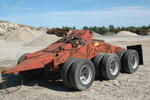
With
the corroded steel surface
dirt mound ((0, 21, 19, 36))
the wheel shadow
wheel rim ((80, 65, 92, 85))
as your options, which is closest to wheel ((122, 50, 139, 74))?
the corroded steel surface

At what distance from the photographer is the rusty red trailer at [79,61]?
7562mm

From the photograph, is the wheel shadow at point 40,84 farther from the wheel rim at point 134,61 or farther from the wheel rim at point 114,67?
the wheel rim at point 134,61

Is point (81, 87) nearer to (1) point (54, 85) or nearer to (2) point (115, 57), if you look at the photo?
(1) point (54, 85)

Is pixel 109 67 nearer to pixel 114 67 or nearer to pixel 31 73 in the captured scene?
pixel 114 67

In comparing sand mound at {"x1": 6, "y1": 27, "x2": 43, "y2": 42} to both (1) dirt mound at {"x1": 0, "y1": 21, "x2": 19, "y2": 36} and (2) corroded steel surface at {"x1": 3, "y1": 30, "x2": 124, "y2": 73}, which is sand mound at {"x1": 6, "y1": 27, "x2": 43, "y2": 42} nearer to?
(1) dirt mound at {"x1": 0, "y1": 21, "x2": 19, "y2": 36}

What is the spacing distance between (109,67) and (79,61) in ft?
4.41

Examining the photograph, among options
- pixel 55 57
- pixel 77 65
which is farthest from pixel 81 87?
pixel 55 57

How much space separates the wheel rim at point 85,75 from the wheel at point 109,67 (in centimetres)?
72

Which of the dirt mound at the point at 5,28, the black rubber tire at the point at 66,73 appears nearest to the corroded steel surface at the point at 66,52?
the black rubber tire at the point at 66,73

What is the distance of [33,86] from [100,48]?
2.55 metres

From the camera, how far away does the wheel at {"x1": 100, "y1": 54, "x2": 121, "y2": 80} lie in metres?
8.61

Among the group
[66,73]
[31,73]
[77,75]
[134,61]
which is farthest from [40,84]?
[134,61]

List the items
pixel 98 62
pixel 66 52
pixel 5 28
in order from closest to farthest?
1. pixel 66 52
2. pixel 98 62
3. pixel 5 28

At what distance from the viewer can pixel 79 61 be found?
Result: 7723mm
